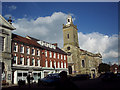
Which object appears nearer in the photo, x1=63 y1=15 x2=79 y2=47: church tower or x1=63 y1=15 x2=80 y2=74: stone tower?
x1=63 y1=15 x2=80 y2=74: stone tower

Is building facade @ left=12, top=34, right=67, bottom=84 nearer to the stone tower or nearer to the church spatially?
the stone tower

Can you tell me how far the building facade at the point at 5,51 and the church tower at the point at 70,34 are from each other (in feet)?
120

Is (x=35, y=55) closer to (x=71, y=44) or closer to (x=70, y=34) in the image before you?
(x=71, y=44)

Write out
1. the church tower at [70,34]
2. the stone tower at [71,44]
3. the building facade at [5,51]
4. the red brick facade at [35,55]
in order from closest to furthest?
the building facade at [5,51]
the red brick facade at [35,55]
the stone tower at [71,44]
the church tower at [70,34]

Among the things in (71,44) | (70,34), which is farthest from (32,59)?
(70,34)

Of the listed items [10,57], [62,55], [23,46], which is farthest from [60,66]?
[10,57]

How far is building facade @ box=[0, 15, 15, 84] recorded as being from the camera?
89.7 ft

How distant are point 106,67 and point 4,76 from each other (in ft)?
155

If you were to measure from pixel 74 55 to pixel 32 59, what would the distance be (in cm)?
2734

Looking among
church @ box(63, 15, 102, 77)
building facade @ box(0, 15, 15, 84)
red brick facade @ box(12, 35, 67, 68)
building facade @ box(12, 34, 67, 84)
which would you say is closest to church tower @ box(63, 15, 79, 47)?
church @ box(63, 15, 102, 77)

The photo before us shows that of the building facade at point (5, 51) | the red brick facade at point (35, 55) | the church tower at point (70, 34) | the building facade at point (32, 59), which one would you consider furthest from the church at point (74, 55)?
the building facade at point (5, 51)

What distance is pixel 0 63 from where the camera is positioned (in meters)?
26.2

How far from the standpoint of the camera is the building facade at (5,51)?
27.3 metres

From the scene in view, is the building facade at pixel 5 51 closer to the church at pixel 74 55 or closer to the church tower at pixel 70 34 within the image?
the church at pixel 74 55
